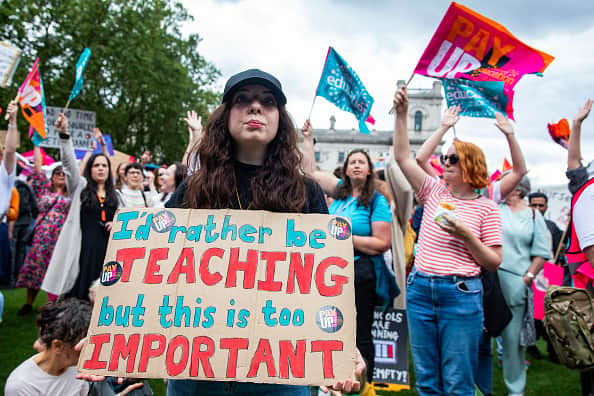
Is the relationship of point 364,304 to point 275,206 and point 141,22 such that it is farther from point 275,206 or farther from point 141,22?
point 141,22

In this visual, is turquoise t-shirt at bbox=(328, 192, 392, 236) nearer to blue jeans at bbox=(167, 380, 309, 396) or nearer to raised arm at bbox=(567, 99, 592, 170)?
raised arm at bbox=(567, 99, 592, 170)

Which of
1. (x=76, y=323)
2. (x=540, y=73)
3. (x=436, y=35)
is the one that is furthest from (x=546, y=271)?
(x=76, y=323)

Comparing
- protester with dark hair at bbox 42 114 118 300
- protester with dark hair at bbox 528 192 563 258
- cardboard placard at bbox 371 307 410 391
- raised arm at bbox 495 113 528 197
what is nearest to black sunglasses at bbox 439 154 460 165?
raised arm at bbox 495 113 528 197

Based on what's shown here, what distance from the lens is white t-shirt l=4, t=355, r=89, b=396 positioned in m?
2.31

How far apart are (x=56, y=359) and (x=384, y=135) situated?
74.6 meters

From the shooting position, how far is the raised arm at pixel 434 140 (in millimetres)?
3361

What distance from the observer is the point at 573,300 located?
7.68ft

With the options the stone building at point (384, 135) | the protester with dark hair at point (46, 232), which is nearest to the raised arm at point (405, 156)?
the protester with dark hair at point (46, 232)

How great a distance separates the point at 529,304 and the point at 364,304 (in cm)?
180

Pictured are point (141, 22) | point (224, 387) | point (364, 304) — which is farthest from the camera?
point (141, 22)

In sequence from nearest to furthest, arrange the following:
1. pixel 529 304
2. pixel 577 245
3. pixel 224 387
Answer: pixel 224 387
pixel 577 245
pixel 529 304

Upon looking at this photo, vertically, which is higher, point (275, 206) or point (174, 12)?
point (174, 12)

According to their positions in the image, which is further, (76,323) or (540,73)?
(540,73)

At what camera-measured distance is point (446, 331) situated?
111 inches
